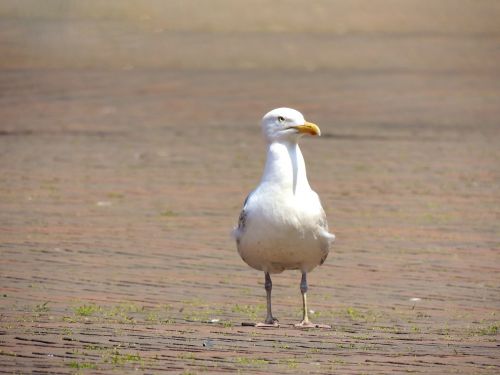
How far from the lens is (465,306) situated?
9.59 metres

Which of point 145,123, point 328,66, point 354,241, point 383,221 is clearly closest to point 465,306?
point 354,241

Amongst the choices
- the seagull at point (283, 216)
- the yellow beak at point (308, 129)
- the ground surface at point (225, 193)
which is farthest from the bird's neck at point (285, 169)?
the ground surface at point (225, 193)

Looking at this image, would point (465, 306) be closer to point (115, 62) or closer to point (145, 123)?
point (145, 123)

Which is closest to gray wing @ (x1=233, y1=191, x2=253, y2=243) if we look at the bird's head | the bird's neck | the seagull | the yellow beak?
the seagull

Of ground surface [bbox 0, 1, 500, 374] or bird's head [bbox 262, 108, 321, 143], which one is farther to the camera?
bird's head [bbox 262, 108, 321, 143]

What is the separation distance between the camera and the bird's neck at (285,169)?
8.34 m

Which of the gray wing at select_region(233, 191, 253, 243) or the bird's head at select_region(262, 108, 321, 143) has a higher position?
the bird's head at select_region(262, 108, 321, 143)

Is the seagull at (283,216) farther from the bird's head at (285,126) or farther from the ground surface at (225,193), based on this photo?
the ground surface at (225,193)

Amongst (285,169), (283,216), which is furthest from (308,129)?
(283,216)

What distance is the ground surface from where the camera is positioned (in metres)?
7.85

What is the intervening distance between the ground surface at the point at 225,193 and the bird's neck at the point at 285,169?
0.88 meters

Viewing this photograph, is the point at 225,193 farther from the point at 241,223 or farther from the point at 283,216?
the point at 283,216

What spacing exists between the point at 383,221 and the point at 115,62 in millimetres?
A: 14425

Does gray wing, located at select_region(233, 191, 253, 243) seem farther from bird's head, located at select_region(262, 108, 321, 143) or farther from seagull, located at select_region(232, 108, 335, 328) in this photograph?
bird's head, located at select_region(262, 108, 321, 143)
